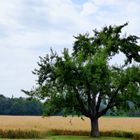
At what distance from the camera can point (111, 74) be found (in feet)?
151

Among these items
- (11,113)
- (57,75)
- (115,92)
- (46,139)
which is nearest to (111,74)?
(115,92)

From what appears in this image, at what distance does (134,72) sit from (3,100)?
93.7 meters

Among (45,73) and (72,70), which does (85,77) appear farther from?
(45,73)

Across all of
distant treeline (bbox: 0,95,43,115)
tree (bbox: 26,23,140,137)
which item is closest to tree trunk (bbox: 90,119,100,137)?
tree (bbox: 26,23,140,137)

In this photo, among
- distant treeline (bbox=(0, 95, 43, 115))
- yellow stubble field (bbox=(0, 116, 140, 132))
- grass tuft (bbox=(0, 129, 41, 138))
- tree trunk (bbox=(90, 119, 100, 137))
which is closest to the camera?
grass tuft (bbox=(0, 129, 41, 138))

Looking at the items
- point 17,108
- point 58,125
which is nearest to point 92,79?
point 58,125

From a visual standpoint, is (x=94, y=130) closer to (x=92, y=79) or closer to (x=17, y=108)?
(x=92, y=79)

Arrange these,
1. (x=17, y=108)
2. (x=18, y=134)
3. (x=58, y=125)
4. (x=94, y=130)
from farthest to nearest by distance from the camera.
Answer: (x=17, y=108) → (x=58, y=125) → (x=94, y=130) → (x=18, y=134)

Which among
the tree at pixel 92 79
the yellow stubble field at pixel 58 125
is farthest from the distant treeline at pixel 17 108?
the tree at pixel 92 79

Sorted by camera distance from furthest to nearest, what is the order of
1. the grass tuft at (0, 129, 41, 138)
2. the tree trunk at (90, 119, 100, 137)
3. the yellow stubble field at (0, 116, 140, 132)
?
the yellow stubble field at (0, 116, 140, 132) → the tree trunk at (90, 119, 100, 137) → the grass tuft at (0, 129, 41, 138)

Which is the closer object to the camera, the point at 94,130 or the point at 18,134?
the point at 18,134

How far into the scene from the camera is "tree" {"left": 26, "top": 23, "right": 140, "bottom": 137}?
1781 inches

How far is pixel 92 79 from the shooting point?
45.1 m

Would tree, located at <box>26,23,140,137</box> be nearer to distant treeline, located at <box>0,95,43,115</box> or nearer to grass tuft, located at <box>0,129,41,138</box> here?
grass tuft, located at <box>0,129,41,138</box>
